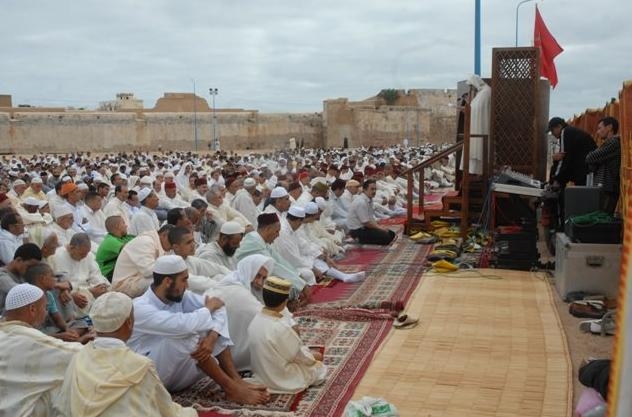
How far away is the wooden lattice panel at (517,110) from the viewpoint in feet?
30.3

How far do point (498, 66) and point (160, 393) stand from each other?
7.41 meters

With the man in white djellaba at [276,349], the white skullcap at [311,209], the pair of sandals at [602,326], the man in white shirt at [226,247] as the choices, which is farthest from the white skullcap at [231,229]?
the pair of sandals at [602,326]

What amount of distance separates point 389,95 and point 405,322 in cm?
4534

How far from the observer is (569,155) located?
7.94m

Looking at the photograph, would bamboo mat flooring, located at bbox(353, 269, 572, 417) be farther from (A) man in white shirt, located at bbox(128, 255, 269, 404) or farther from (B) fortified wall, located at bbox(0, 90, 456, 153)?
(B) fortified wall, located at bbox(0, 90, 456, 153)

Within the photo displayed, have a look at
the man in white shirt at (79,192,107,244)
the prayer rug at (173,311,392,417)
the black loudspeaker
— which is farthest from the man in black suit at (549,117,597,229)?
the man in white shirt at (79,192,107,244)

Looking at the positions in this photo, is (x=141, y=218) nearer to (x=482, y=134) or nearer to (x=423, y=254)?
(x=423, y=254)

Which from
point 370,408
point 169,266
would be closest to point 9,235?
point 169,266

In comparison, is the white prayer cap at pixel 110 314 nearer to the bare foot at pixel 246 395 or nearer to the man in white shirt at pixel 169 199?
the bare foot at pixel 246 395

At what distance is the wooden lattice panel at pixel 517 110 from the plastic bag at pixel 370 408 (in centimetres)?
638

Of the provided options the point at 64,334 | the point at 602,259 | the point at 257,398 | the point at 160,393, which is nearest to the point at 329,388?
the point at 257,398

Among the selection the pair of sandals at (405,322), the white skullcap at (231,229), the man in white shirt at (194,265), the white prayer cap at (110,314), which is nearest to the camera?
the white prayer cap at (110,314)

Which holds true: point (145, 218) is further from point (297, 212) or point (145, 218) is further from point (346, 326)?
point (346, 326)

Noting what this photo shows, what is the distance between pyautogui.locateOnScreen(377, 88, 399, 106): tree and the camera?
4903 centimetres
